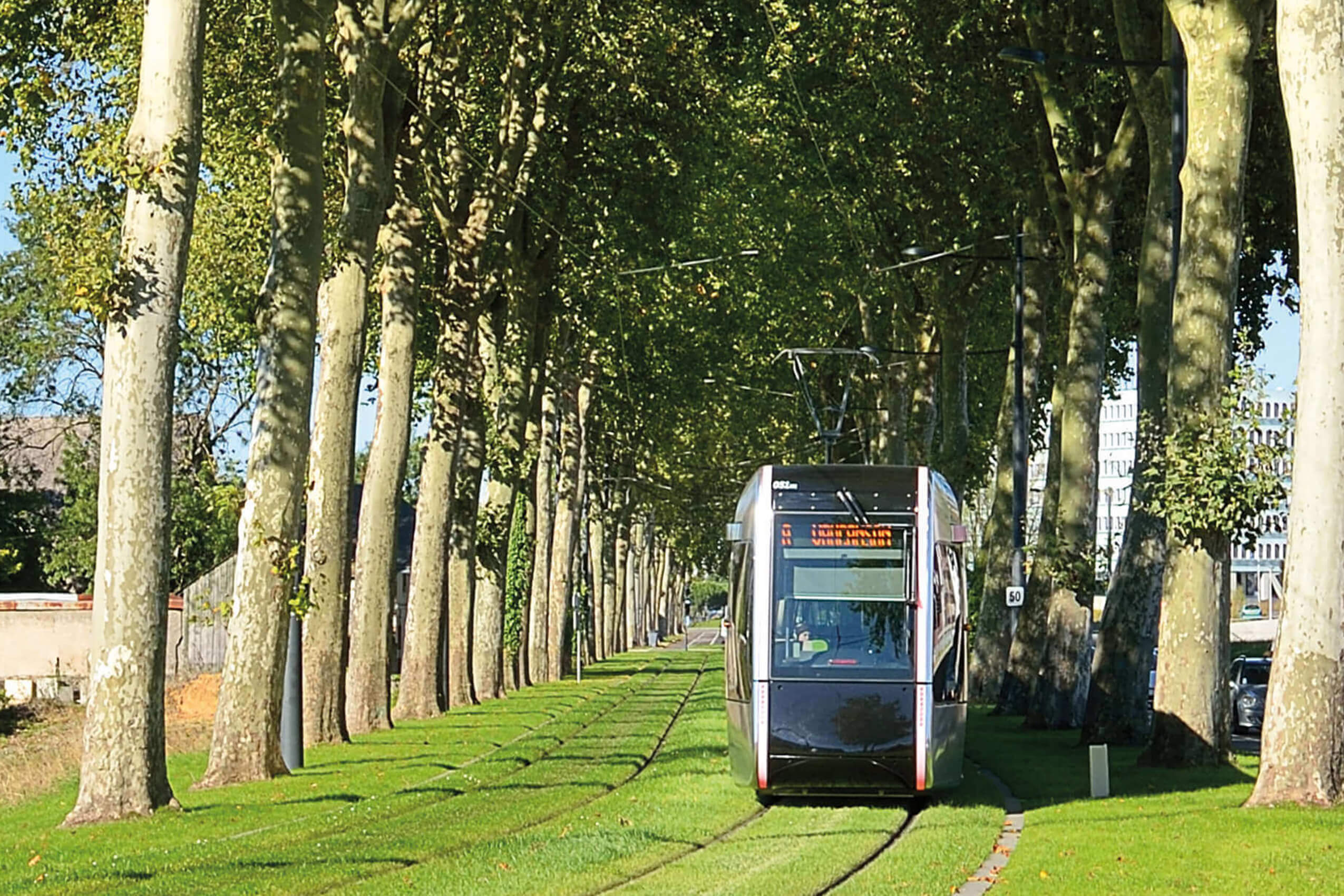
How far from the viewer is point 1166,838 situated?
16.9 meters

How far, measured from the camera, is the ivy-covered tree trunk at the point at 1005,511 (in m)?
39.7

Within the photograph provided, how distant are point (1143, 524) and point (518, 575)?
1157 inches

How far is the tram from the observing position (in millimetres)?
20062

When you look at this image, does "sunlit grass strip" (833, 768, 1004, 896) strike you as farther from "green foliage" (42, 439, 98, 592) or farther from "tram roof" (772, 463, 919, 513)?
"green foliage" (42, 439, 98, 592)

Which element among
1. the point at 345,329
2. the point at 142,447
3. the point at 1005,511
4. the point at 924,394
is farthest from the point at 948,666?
the point at 924,394

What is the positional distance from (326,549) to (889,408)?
85.3 feet

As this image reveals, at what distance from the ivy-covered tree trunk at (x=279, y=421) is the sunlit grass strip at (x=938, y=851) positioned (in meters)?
6.82

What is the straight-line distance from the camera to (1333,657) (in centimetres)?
1816

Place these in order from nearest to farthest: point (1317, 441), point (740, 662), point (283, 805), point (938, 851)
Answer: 1. point (938, 851)
2. point (1317, 441)
3. point (283, 805)
4. point (740, 662)

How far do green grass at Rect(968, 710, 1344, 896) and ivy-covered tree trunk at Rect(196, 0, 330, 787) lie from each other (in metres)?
7.80

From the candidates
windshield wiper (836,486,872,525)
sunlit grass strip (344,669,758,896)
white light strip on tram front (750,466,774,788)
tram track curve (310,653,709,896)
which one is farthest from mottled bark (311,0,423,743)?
windshield wiper (836,486,872,525)

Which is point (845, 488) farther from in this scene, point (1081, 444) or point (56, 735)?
point (56, 735)


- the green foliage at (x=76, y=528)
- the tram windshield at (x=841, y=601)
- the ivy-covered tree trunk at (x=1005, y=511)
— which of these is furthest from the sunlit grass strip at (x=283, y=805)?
the green foliage at (x=76, y=528)

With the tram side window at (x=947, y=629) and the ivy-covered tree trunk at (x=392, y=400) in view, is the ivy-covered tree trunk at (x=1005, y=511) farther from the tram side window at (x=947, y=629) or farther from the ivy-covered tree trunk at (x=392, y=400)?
the tram side window at (x=947, y=629)
